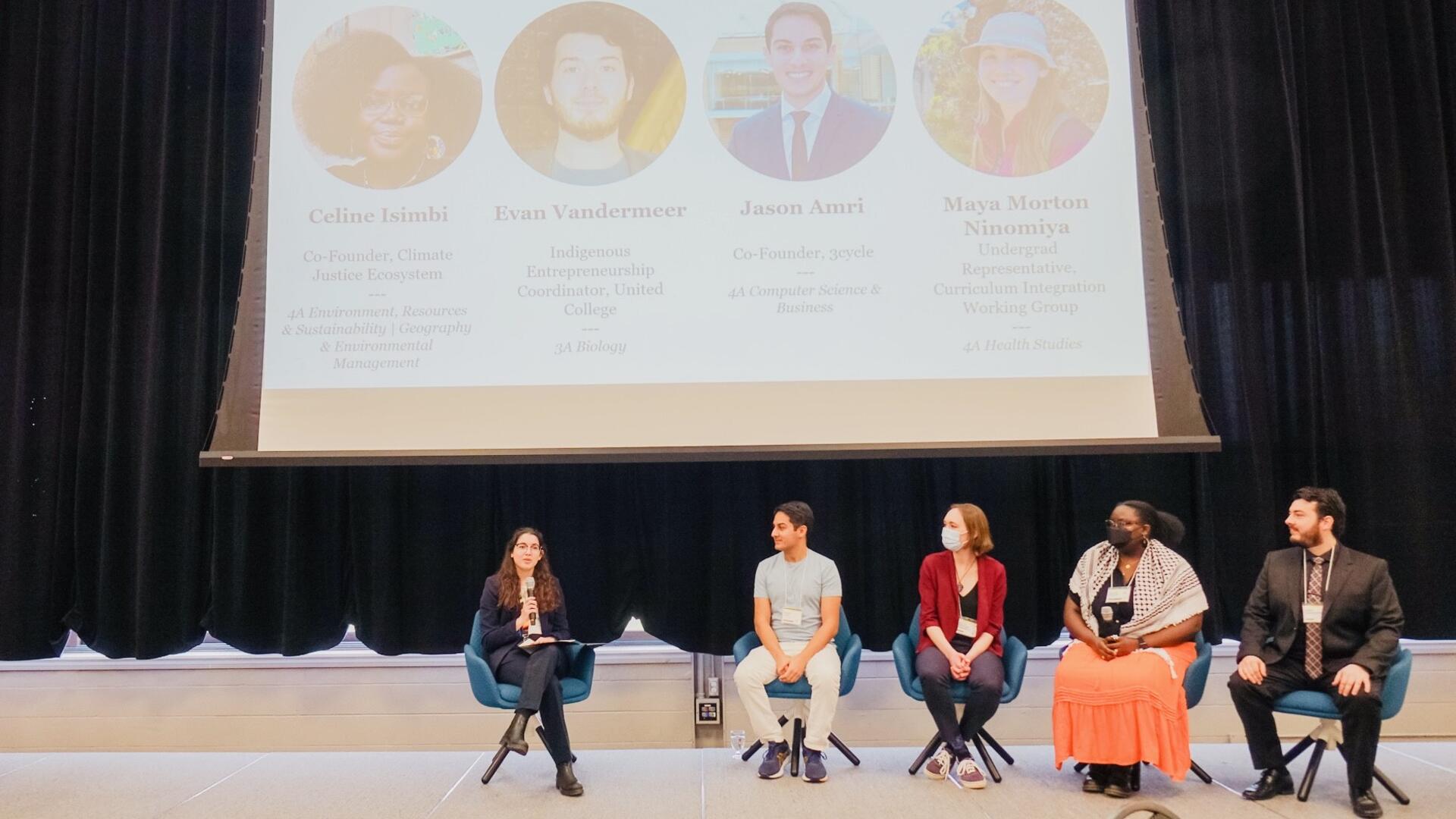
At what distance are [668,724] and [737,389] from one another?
157cm

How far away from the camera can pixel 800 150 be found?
4191 mm

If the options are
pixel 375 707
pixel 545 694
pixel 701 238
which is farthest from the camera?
pixel 375 707

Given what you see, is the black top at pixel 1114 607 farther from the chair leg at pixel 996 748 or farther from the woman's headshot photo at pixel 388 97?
the woman's headshot photo at pixel 388 97

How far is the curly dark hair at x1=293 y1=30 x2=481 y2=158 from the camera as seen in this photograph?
4.26 metres

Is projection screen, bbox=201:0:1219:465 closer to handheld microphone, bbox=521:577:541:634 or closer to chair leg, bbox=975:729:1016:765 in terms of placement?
handheld microphone, bbox=521:577:541:634

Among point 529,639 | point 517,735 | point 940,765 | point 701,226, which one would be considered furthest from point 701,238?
point 940,765

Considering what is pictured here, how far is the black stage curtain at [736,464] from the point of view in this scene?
4.50 meters

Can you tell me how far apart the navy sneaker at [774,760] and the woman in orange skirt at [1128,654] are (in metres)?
1.01

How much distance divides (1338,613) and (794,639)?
1947mm

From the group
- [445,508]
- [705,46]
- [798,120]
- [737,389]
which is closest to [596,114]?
[705,46]

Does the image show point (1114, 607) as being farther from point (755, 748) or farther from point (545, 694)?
point (545, 694)

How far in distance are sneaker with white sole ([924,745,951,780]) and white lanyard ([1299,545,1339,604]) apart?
141cm

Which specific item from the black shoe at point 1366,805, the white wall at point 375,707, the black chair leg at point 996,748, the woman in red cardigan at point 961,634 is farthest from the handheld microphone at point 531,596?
the black shoe at point 1366,805

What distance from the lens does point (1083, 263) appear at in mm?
4125
